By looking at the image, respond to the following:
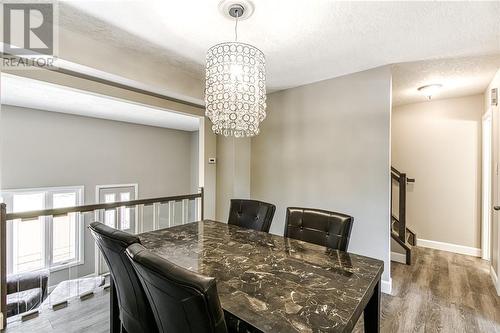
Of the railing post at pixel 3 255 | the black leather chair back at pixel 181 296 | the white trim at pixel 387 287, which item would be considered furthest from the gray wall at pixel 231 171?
the black leather chair back at pixel 181 296

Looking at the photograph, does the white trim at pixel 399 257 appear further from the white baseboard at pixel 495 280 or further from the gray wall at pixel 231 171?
the gray wall at pixel 231 171

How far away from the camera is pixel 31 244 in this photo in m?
4.29

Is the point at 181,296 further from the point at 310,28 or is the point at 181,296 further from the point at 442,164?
the point at 442,164

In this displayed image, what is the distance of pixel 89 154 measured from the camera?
4859 mm

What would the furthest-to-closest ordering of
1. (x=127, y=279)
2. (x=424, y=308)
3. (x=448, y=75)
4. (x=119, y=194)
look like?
(x=119, y=194) < (x=448, y=75) < (x=424, y=308) < (x=127, y=279)

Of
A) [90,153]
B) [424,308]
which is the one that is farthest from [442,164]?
[90,153]

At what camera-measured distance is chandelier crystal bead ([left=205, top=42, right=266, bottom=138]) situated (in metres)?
1.69

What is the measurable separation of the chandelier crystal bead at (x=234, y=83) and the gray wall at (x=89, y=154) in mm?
4164

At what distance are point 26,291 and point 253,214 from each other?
3805mm

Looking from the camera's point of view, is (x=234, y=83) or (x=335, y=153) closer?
(x=234, y=83)

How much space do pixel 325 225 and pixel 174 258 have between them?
1.11 m

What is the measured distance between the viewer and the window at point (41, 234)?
4000 millimetres

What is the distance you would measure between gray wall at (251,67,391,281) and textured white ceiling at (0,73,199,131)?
168cm

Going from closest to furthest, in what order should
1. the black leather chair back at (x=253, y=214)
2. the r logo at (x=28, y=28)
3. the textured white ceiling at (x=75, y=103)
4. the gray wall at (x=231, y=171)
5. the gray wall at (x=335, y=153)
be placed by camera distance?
1. the r logo at (x=28, y=28)
2. the black leather chair back at (x=253, y=214)
3. the gray wall at (x=335, y=153)
4. the textured white ceiling at (x=75, y=103)
5. the gray wall at (x=231, y=171)
